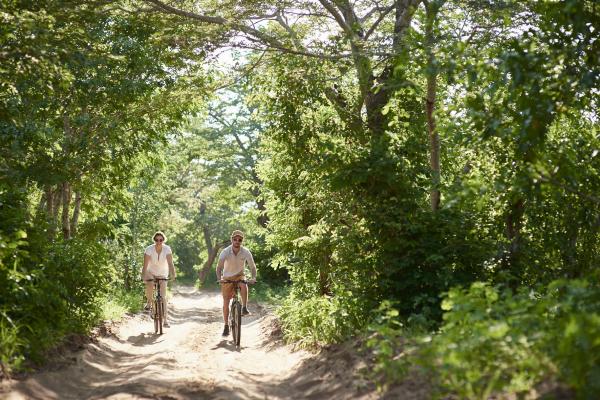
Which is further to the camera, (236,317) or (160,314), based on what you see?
(160,314)

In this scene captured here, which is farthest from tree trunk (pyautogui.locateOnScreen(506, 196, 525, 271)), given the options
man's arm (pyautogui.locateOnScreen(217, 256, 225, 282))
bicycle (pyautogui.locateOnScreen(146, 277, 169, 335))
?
bicycle (pyautogui.locateOnScreen(146, 277, 169, 335))

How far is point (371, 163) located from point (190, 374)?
445cm

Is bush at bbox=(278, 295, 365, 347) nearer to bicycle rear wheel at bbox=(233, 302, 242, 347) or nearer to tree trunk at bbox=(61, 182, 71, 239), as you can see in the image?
bicycle rear wheel at bbox=(233, 302, 242, 347)

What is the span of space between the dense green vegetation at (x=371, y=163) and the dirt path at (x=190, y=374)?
1.79 feet

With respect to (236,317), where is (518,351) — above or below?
above

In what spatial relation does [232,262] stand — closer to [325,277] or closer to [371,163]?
[325,277]

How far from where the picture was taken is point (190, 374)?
8.37 meters

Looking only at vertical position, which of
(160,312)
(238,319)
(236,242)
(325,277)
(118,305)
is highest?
(236,242)

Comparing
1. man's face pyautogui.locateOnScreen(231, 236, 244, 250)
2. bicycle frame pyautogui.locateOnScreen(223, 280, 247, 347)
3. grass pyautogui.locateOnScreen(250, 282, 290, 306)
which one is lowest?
grass pyautogui.locateOnScreen(250, 282, 290, 306)

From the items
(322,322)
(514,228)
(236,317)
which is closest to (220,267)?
(236,317)

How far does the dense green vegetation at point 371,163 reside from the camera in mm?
6430

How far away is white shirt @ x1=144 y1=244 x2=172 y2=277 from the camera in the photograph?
1419 centimetres

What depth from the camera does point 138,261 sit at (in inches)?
1075

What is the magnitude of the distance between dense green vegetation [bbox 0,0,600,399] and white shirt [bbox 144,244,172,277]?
6.92ft
